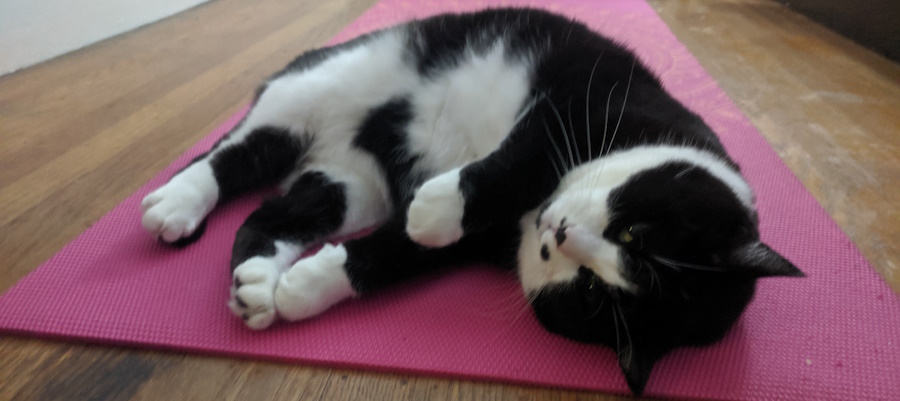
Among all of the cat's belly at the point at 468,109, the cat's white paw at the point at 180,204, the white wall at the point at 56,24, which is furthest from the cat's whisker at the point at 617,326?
the white wall at the point at 56,24

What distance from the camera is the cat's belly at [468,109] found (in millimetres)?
1207

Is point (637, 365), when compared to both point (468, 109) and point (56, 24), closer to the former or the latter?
point (468, 109)

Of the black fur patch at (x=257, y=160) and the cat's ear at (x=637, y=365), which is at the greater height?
the black fur patch at (x=257, y=160)

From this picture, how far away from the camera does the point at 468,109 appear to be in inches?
49.8

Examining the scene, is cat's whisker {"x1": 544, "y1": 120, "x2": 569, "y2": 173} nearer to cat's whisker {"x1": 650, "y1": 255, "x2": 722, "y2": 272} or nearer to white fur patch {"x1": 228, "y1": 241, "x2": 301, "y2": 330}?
cat's whisker {"x1": 650, "y1": 255, "x2": 722, "y2": 272}

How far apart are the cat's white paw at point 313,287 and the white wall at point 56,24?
1793mm

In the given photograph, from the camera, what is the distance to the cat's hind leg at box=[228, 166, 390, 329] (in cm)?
96

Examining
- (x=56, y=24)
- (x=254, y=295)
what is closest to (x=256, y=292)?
(x=254, y=295)

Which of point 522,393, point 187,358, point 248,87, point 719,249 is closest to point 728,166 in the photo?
point 719,249

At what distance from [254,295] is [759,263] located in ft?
2.71

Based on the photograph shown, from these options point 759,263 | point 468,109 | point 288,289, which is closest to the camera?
point 759,263

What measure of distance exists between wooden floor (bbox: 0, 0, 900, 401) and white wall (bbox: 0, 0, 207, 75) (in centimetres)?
7

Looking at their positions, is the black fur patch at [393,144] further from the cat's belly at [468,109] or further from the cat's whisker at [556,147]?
the cat's whisker at [556,147]

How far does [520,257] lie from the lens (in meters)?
1.07
